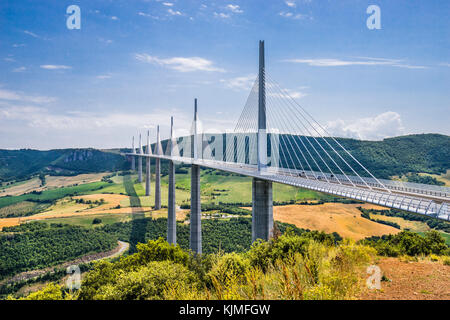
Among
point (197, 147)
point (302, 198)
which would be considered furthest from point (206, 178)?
point (197, 147)

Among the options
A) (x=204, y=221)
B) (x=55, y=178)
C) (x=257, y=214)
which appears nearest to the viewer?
(x=257, y=214)

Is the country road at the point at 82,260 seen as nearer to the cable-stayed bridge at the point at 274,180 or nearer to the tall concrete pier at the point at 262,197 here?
the cable-stayed bridge at the point at 274,180

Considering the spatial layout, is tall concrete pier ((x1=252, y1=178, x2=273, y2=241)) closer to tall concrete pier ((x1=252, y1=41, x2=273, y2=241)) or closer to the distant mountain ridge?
tall concrete pier ((x1=252, y1=41, x2=273, y2=241))

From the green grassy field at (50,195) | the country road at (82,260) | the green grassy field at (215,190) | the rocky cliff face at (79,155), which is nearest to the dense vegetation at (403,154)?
the green grassy field at (215,190)

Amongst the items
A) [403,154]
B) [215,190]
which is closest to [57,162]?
[215,190]
